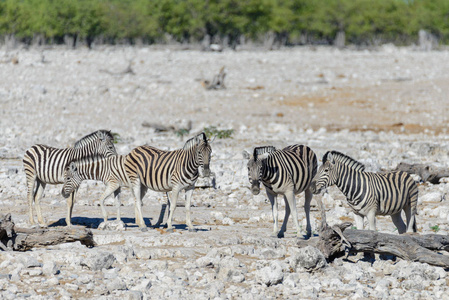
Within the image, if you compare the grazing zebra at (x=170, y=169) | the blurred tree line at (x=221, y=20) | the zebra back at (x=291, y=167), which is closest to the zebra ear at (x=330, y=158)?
the zebra back at (x=291, y=167)

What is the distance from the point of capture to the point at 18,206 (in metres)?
12.6

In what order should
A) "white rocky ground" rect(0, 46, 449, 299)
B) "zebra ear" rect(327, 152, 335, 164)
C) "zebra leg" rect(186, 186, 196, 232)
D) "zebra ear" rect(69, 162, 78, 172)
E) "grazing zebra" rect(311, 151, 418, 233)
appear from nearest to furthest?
"white rocky ground" rect(0, 46, 449, 299), "grazing zebra" rect(311, 151, 418, 233), "zebra ear" rect(327, 152, 335, 164), "zebra leg" rect(186, 186, 196, 232), "zebra ear" rect(69, 162, 78, 172)

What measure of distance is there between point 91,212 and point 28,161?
164 centimetres

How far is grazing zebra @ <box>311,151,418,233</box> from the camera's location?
9.35 meters

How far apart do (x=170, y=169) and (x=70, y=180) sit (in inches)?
64.3

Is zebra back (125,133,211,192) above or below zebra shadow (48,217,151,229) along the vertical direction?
above

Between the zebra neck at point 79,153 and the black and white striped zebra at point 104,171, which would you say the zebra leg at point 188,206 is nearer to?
the black and white striped zebra at point 104,171

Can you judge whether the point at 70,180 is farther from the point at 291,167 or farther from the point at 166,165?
the point at 291,167

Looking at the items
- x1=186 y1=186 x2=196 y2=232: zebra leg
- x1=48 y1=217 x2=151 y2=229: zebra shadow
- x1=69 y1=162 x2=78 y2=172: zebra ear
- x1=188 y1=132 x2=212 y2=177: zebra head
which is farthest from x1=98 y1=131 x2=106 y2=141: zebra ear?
x1=188 y1=132 x2=212 y2=177: zebra head

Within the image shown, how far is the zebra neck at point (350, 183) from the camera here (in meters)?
9.35

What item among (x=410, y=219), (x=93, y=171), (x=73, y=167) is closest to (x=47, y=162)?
(x=73, y=167)

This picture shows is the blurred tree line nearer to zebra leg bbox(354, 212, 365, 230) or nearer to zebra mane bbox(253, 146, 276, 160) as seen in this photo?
zebra mane bbox(253, 146, 276, 160)

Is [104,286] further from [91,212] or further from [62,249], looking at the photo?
[91,212]

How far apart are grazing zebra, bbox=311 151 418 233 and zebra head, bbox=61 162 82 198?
365 cm
